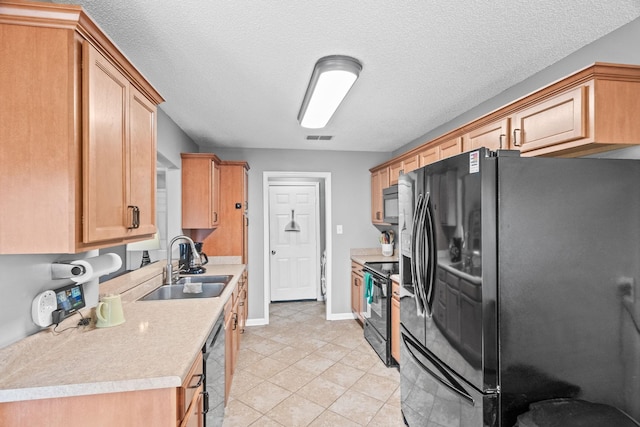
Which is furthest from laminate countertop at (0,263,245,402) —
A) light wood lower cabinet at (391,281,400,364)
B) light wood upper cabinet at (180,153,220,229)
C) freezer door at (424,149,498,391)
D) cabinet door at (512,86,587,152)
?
cabinet door at (512,86,587,152)

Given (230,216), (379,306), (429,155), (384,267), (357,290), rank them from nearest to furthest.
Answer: (429,155)
(379,306)
(384,267)
(230,216)
(357,290)

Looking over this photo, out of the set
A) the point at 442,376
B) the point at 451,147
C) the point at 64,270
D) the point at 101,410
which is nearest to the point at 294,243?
the point at 451,147

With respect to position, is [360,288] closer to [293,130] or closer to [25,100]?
[293,130]

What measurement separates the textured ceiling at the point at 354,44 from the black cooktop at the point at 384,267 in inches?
61.9

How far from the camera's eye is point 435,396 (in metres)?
1.74

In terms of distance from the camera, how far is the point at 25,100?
3.53ft

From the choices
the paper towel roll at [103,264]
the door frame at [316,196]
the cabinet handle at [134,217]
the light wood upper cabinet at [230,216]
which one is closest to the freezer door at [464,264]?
the cabinet handle at [134,217]

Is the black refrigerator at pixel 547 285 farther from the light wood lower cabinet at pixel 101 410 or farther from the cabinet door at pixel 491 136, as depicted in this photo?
the light wood lower cabinet at pixel 101 410

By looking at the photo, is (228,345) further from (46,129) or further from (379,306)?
(46,129)

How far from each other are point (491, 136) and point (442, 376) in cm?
149

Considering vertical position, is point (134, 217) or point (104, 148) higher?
point (104, 148)

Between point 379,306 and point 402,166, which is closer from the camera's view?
point 379,306

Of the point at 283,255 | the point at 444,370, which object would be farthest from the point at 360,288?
the point at 444,370

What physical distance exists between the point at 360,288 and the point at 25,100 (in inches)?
146
